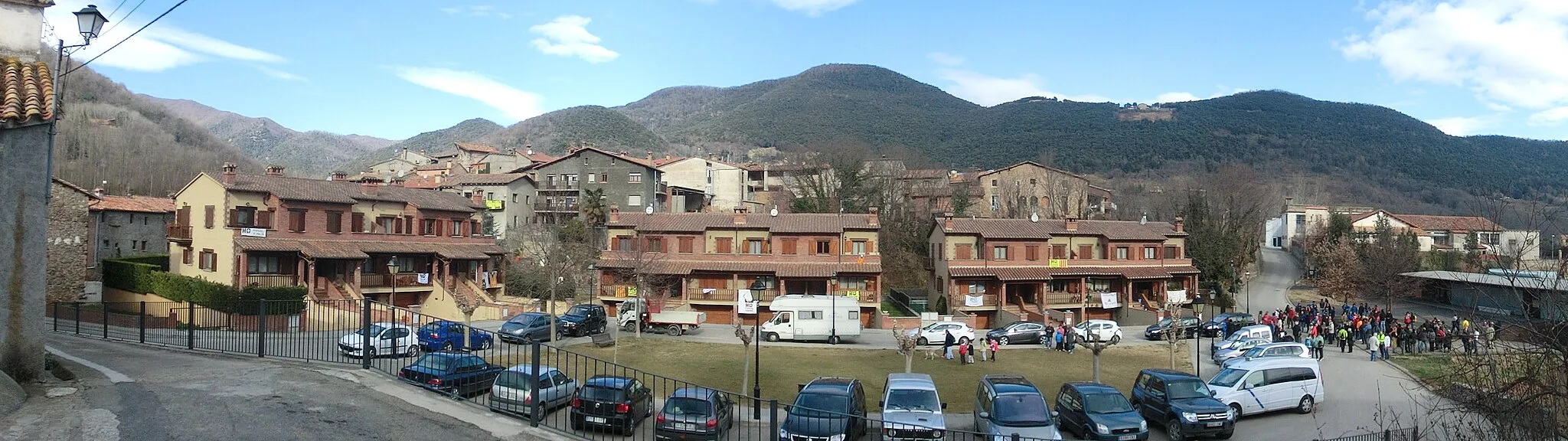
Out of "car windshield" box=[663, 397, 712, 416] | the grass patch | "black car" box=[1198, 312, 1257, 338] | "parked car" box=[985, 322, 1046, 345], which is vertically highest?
"car windshield" box=[663, 397, 712, 416]

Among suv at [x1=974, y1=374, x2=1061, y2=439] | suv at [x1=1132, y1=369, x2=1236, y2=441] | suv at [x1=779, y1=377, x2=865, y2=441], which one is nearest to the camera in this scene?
suv at [x1=779, y1=377, x2=865, y2=441]

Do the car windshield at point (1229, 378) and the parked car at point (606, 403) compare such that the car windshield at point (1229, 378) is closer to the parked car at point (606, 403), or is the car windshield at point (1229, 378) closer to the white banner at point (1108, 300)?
the parked car at point (606, 403)

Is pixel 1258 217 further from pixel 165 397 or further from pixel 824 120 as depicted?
pixel 824 120

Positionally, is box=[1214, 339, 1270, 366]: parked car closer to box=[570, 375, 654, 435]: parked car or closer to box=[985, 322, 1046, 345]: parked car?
box=[985, 322, 1046, 345]: parked car

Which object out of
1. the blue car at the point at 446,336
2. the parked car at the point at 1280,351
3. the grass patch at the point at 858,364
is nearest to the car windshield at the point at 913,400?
the grass patch at the point at 858,364

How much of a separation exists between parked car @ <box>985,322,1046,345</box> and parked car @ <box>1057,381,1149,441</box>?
1829cm

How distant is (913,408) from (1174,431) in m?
5.98

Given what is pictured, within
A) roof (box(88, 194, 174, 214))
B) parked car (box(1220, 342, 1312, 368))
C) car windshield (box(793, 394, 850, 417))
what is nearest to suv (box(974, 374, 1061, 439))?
Result: car windshield (box(793, 394, 850, 417))

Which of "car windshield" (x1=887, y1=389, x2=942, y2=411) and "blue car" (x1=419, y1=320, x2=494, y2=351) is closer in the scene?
"blue car" (x1=419, y1=320, x2=494, y2=351)

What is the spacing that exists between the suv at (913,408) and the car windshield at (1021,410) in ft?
3.86

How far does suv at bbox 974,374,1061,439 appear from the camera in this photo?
627 inches

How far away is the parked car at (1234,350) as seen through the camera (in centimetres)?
2988

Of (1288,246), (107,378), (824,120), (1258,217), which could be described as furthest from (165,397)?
(824,120)

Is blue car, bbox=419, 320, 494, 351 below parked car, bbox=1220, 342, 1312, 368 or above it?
above
